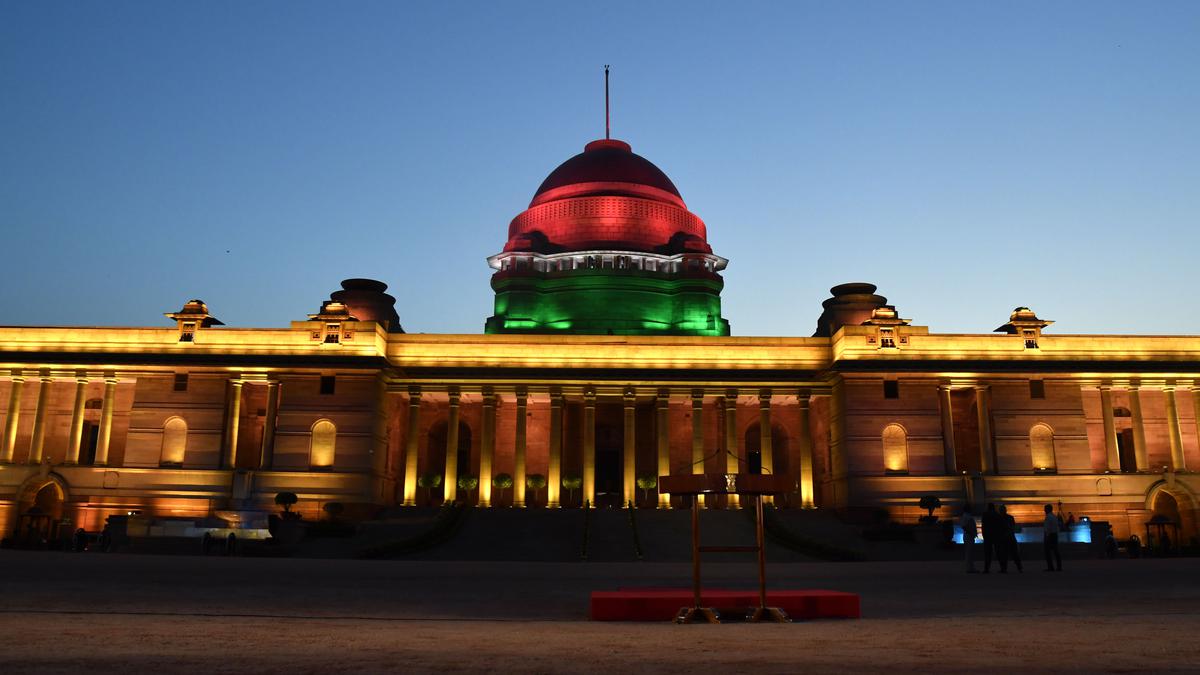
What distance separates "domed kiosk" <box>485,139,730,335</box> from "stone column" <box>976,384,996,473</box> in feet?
61.9

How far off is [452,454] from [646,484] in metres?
10.9

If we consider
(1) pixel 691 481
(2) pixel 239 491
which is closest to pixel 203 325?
(2) pixel 239 491

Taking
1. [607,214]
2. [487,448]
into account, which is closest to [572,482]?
[487,448]

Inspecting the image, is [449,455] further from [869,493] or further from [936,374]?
[936,374]

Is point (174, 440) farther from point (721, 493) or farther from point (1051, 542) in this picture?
point (721, 493)

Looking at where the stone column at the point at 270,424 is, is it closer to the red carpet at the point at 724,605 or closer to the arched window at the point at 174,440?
the arched window at the point at 174,440

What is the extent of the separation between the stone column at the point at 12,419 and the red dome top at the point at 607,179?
116 feet

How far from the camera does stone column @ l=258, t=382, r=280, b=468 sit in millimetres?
53281

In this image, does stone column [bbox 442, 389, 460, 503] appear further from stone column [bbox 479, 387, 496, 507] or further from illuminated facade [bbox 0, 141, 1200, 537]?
stone column [bbox 479, 387, 496, 507]

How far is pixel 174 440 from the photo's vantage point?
177ft

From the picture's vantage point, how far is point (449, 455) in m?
55.1

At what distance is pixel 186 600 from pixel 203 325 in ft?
140

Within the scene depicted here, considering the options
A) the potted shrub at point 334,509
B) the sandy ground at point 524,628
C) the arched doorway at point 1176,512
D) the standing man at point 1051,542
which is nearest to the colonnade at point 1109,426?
the arched doorway at point 1176,512

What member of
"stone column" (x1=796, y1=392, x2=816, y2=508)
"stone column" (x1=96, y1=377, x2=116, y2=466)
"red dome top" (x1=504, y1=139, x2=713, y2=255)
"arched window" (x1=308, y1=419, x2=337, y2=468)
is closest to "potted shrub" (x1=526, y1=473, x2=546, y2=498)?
"arched window" (x1=308, y1=419, x2=337, y2=468)
